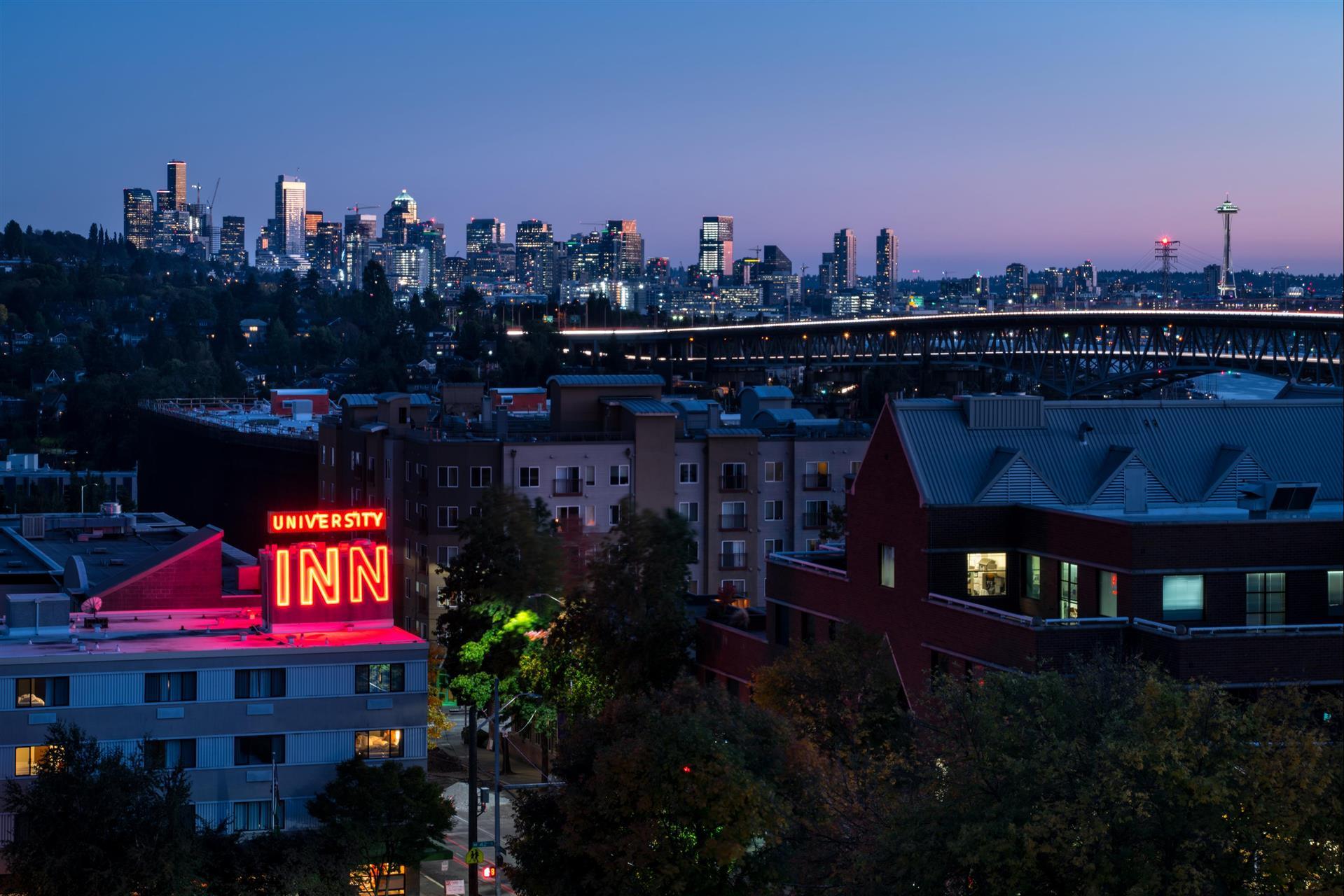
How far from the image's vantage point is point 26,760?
47.0m

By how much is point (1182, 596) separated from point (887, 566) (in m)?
9.05

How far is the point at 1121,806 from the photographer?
28.7 metres

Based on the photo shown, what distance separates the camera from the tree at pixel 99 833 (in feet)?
139

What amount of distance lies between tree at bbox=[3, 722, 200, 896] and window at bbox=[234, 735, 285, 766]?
4.34 meters

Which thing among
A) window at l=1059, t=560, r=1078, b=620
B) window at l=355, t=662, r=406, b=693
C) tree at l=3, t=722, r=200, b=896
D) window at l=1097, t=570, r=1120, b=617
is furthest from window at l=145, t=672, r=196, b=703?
window at l=1097, t=570, r=1120, b=617

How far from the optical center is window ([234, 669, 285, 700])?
48688 mm

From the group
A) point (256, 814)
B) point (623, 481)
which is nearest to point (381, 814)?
point (256, 814)

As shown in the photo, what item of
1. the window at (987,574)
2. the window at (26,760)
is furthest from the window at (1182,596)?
the window at (26,760)

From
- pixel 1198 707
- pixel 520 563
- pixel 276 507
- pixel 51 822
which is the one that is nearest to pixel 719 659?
pixel 520 563

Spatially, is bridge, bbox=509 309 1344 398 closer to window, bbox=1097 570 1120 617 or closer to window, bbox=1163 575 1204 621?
window, bbox=1163 575 1204 621

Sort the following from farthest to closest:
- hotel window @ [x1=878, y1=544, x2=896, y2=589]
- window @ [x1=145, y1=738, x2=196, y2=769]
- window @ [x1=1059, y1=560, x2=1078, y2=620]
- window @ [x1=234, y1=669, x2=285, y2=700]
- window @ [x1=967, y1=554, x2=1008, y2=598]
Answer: hotel window @ [x1=878, y1=544, x2=896, y2=589] → window @ [x1=967, y1=554, x2=1008, y2=598] → window @ [x1=234, y1=669, x2=285, y2=700] → window @ [x1=1059, y1=560, x2=1078, y2=620] → window @ [x1=145, y1=738, x2=196, y2=769]

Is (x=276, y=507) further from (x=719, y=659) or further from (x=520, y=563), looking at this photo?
(x=719, y=659)

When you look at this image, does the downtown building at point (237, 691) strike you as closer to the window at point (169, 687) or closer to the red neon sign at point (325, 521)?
the window at point (169, 687)

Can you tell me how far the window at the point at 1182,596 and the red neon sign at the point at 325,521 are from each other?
2595 centimetres
